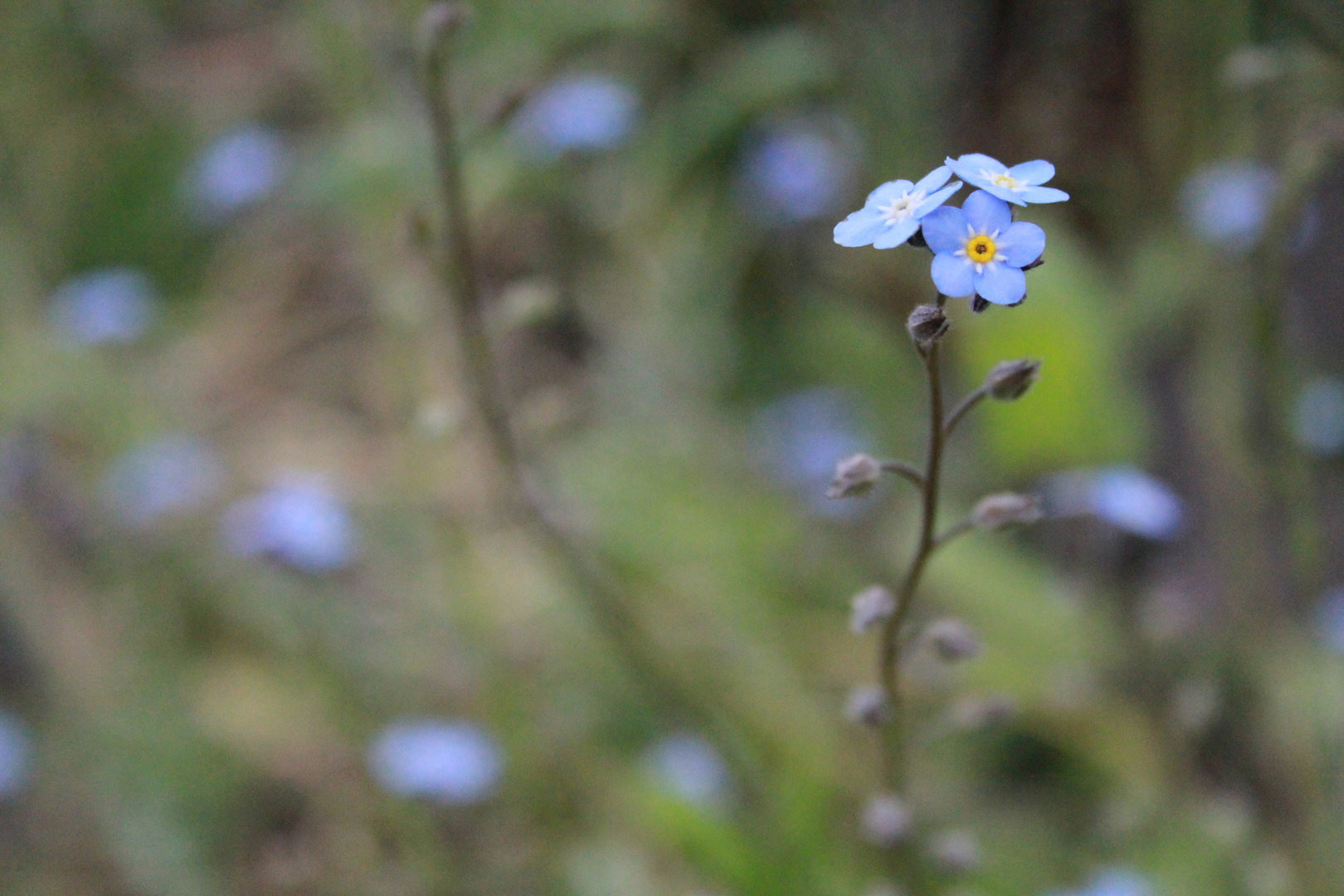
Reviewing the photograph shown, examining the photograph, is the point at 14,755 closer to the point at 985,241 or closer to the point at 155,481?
the point at 155,481

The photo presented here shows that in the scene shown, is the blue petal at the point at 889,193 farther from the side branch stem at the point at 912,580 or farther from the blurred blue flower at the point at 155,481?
the blurred blue flower at the point at 155,481

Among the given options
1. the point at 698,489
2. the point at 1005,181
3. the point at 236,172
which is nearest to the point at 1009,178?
the point at 1005,181

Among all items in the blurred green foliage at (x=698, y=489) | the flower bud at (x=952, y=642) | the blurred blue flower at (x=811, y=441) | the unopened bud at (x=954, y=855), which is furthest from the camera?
the blurred blue flower at (x=811, y=441)

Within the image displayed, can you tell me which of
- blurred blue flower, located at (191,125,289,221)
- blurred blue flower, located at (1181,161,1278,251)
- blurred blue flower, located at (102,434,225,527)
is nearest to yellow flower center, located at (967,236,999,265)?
blurred blue flower, located at (1181,161,1278,251)

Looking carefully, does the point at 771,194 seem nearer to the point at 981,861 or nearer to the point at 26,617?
the point at 981,861

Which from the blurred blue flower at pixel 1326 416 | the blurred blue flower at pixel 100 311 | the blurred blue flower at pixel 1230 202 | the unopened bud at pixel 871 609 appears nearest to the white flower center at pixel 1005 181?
the unopened bud at pixel 871 609

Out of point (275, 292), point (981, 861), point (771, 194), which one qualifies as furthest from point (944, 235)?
point (275, 292)
